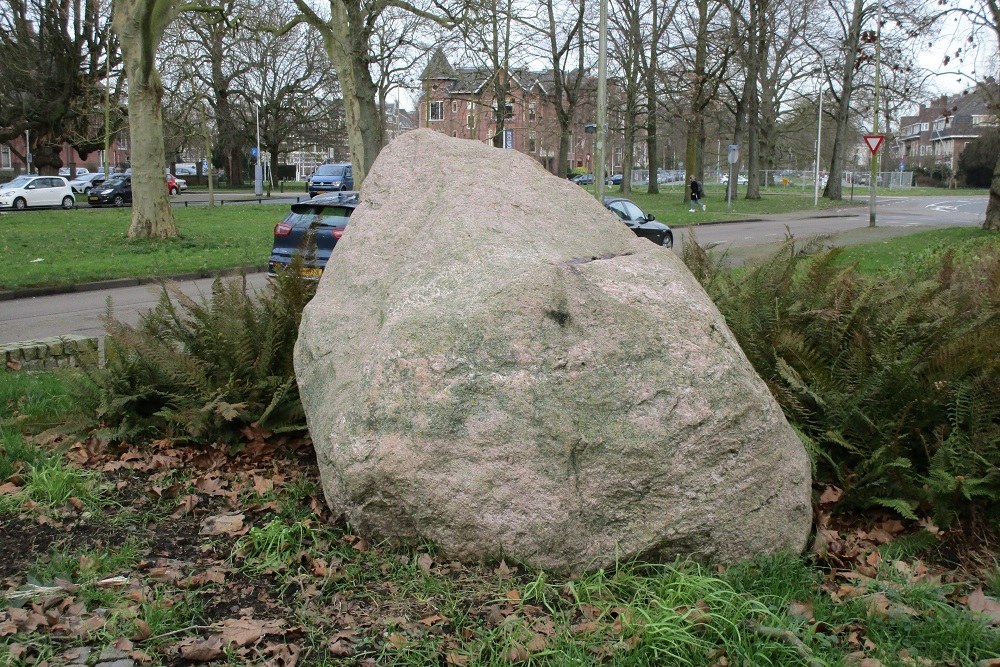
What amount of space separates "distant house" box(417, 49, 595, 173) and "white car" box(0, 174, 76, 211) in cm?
1703

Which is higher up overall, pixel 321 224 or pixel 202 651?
pixel 321 224

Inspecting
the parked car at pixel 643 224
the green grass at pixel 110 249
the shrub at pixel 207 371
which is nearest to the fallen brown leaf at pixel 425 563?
the shrub at pixel 207 371

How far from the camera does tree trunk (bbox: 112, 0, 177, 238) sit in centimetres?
1853

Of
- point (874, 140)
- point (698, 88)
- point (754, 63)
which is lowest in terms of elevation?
point (874, 140)

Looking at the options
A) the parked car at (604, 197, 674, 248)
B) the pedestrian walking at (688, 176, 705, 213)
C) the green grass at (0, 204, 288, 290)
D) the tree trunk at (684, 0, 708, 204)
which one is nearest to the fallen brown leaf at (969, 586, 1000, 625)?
the green grass at (0, 204, 288, 290)

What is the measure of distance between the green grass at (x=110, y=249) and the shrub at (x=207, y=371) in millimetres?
10243

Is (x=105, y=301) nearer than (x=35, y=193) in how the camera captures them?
Yes

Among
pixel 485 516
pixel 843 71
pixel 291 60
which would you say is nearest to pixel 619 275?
pixel 485 516

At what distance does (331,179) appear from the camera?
45031 millimetres

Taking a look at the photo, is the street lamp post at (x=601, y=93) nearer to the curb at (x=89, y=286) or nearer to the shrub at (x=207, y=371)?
the curb at (x=89, y=286)

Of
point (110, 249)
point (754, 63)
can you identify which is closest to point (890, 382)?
point (110, 249)

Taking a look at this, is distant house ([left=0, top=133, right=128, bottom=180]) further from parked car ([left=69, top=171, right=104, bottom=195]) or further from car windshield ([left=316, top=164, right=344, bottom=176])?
car windshield ([left=316, top=164, right=344, bottom=176])

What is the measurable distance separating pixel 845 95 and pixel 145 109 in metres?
38.7

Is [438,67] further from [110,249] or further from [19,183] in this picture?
[110,249]
